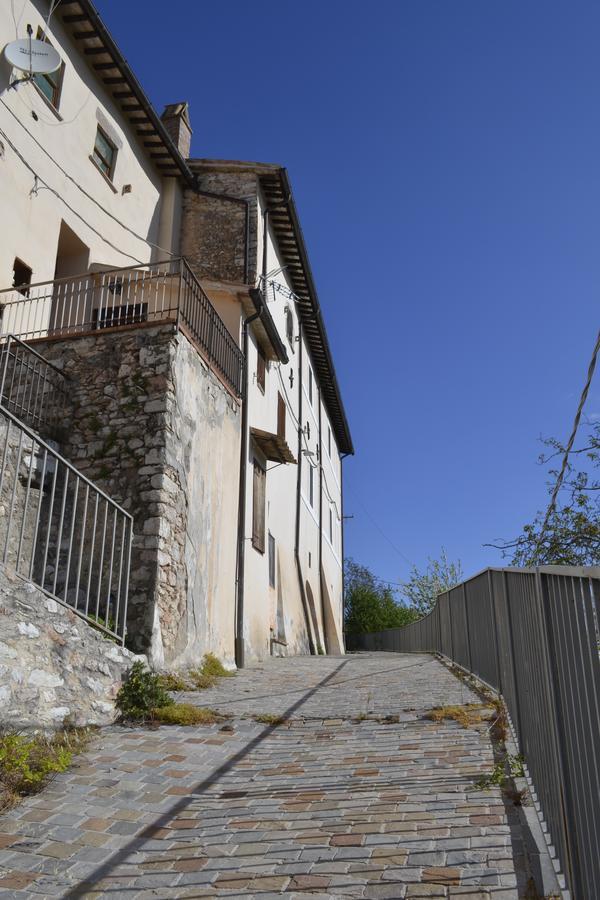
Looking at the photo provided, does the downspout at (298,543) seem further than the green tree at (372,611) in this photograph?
No

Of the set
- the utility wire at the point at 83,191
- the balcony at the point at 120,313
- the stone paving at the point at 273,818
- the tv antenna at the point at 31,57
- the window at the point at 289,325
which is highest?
the window at the point at 289,325

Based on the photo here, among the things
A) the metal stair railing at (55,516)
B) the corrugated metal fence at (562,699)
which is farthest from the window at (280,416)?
the corrugated metal fence at (562,699)

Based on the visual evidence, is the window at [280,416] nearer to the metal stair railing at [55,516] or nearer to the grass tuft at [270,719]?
the metal stair railing at [55,516]

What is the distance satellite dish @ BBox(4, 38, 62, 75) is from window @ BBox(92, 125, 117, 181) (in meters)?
2.68

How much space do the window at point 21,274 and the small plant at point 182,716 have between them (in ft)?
24.2

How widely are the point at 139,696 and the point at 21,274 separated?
303 inches

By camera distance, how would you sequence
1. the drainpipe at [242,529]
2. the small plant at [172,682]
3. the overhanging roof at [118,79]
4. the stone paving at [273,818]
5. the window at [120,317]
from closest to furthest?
the stone paving at [273,818] < the small plant at [172,682] < the window at [120,317] < the drainpipe at [242,529] < the overhanging roof at [118,79]

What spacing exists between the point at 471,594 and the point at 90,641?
176 inches

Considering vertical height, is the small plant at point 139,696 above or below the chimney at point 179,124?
below

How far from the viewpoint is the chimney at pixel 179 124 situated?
59.0 feet

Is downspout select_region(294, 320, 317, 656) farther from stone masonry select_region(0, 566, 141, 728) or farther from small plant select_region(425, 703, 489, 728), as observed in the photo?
stone masonry select_region(0, 566, 141, 728)

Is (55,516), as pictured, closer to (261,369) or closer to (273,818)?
(273,818)

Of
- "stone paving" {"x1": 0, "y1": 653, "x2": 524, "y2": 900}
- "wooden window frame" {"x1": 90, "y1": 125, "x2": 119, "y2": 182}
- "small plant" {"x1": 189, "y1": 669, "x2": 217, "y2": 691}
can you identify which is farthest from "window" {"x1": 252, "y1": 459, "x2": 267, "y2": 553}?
"stone paving" {"x1": 0, "y1": 653, "x2": 524, "y2": 900}

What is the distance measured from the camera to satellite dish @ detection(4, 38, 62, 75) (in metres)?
10.8
